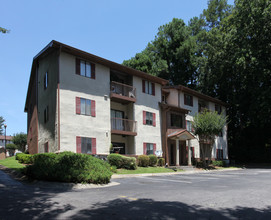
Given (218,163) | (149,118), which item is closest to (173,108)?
(149,118)

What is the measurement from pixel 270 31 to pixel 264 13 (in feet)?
7.64

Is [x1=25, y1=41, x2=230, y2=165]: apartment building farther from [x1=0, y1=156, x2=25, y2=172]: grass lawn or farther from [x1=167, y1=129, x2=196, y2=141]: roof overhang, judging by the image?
[x1=0, y1=156, x2=25, y2=172]: grass lawn

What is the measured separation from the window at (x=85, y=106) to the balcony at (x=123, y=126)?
8.34 ft

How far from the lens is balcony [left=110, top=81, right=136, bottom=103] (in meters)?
23.8

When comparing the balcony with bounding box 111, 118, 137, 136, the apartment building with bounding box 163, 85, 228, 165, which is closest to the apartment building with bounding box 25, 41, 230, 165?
the balcony with bounding box 111, 118, 137, 136

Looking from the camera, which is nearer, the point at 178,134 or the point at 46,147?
the point at 46,147

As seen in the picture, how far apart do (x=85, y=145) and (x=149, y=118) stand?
849cm

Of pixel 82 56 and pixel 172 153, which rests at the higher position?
pixel 82 56

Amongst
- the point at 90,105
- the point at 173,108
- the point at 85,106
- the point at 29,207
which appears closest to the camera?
the point at 29,207

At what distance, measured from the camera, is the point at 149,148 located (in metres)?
26.7

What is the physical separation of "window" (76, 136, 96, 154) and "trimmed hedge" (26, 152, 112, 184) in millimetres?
7143

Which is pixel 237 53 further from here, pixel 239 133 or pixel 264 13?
pixel 239 133

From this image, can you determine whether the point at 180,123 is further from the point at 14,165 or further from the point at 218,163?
the point at 14,165

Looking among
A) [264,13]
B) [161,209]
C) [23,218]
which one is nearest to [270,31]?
[264,13]
